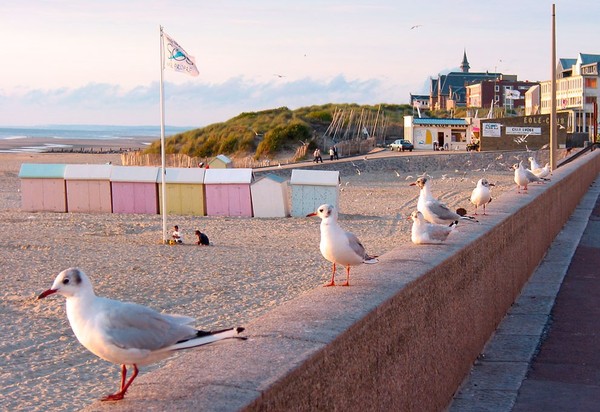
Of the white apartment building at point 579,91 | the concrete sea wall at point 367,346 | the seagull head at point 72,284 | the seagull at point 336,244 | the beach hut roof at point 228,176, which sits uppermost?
the white apartment building at point 579,91

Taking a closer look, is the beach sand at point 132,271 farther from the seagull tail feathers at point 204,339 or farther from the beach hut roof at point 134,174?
the seagull tail feathers at point 204,339

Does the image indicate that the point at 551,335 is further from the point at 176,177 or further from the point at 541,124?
the point at 541,124

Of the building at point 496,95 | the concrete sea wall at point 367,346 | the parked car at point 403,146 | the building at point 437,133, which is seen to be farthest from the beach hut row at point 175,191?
the building at point 496,95

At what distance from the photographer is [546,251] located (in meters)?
13.8

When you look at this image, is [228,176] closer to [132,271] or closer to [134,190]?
[134,190]

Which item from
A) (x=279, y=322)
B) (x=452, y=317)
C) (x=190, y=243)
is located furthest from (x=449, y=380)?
(x=190, y=243)

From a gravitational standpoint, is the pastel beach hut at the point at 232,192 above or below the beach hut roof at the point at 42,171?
below

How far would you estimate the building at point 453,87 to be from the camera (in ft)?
516

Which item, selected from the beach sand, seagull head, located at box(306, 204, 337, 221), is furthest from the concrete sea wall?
the beach sand

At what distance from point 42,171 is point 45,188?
67 cm

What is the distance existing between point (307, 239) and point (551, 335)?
17.2 metres

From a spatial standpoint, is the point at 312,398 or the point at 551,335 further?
the point at 551,335

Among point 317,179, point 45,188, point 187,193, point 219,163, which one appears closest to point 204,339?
point 317,179

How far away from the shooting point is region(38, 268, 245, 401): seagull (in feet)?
13.4
